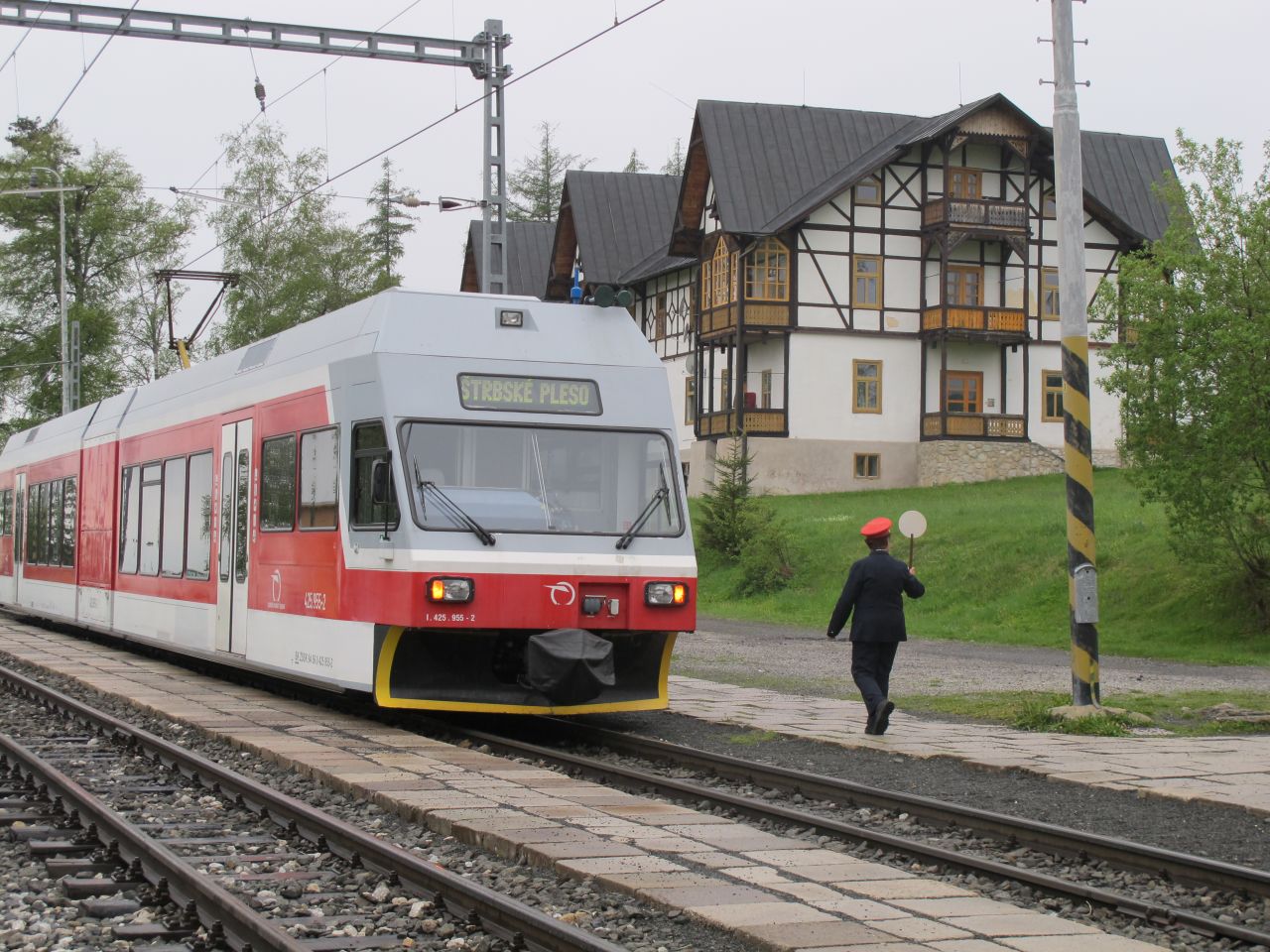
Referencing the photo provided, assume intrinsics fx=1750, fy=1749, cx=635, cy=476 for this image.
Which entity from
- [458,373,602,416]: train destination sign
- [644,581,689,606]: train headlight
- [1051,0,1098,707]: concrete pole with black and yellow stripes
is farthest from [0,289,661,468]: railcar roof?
[1051,0,1098,707]: concrete pole with black and yellow stripes

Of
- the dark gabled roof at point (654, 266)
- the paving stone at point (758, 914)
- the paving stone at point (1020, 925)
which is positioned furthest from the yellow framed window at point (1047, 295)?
the paving stone at point (758, 914)

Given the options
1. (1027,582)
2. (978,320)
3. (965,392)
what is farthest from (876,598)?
(965,392)

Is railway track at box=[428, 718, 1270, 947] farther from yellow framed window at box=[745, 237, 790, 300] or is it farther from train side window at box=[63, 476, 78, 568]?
yellow framed window at box=[745, 237, 790, 300]

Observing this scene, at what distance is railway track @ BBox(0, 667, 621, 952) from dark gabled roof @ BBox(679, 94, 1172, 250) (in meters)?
39.7

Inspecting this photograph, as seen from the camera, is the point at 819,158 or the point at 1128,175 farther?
the point at 1128,175

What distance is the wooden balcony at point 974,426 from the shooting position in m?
50.2

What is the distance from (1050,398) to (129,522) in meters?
36.6

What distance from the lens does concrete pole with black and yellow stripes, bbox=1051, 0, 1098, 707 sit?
14094mm

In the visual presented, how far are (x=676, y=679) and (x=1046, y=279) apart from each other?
3674 centimetres

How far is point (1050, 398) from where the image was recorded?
52.2 metres

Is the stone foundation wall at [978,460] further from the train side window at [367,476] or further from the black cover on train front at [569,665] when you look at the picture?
the black cover on train front at [569,665]

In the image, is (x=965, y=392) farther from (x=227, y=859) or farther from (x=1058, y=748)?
(x=227, y=859)

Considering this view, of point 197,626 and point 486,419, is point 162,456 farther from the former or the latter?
point 486,419

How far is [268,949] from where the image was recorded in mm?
6148
